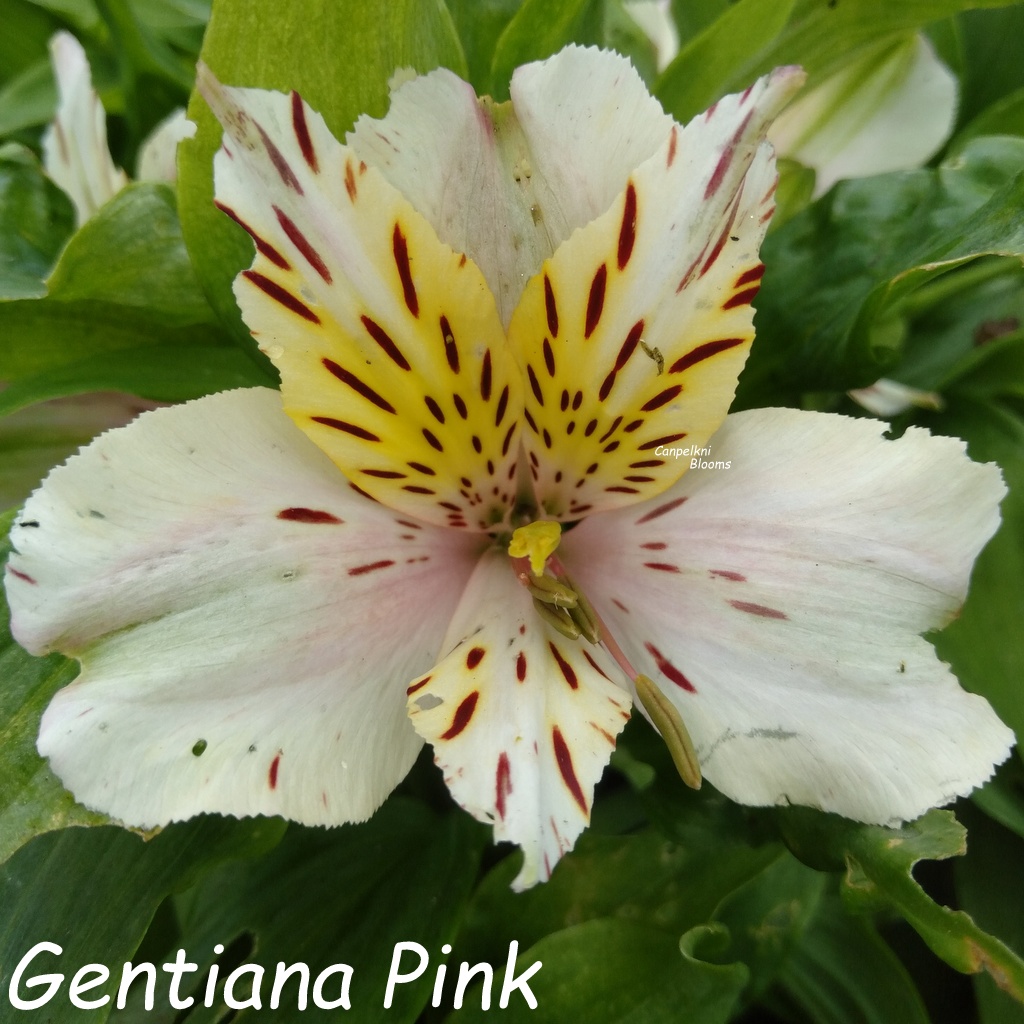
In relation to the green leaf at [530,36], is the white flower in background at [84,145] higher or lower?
higher

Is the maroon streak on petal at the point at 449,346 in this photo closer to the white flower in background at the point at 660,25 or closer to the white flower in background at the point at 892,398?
the white flower in background at the point at 892,398

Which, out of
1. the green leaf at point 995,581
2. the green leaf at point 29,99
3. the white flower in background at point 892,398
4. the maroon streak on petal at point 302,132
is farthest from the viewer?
the green leaf at point 29,99

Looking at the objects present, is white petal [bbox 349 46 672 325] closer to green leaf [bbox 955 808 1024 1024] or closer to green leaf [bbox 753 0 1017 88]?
green leaf [bbox 753 0 1017 88]

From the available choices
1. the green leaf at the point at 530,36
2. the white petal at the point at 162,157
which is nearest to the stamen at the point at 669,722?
the green leaf at the point at 530,36

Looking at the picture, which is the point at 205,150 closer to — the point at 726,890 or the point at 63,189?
the point at 63,189

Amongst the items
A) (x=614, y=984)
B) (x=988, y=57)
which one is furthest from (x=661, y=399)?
(x=988, y=57)

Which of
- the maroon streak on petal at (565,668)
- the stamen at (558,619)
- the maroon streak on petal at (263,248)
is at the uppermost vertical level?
the maroon streak on petal at (263,248)

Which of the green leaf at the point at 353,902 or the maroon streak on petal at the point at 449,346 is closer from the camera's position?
the maroon streak on petal at the point at 449,346
